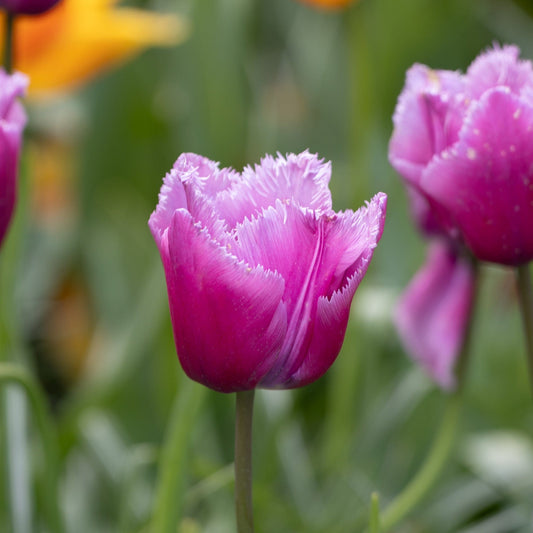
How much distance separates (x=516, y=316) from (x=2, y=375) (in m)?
0.56

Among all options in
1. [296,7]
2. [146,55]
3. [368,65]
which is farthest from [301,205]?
[296,7]

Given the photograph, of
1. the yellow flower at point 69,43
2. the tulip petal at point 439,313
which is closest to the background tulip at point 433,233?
the tulip petal at point 439,313

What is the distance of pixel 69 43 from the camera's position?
680 mm

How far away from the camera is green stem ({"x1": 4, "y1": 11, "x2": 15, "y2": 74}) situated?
0.41m

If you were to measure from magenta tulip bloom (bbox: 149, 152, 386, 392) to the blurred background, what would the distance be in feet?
0.48

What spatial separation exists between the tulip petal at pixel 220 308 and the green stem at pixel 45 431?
101 millimetres

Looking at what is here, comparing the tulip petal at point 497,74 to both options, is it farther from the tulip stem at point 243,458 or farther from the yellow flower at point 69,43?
the yellow flower at point 69,43

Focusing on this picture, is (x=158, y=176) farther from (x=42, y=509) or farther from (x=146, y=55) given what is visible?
(x=42, y=509)

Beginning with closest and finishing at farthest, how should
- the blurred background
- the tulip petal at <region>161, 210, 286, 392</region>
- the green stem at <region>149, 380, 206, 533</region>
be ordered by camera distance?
the tulip petal at <region>161, 210, 286, 392</region> → the green stem at <region>149, 380, 206, 533</region> → the blurred background

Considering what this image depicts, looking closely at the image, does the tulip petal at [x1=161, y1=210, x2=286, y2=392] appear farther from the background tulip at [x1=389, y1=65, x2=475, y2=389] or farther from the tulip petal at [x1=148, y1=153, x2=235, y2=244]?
the background tulip at [x1=389, y1=65, x2=475, y2=389]

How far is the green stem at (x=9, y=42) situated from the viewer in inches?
16.2

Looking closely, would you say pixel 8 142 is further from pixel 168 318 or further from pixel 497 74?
pixel 168 318

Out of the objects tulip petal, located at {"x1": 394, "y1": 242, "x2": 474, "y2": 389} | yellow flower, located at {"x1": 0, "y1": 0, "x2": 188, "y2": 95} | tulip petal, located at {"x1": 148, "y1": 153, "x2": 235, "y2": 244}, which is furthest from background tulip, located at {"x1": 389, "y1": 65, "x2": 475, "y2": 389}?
yellow flower, located at {"x1": 0, "y1": 0, "x2": 188, "y2": 95}

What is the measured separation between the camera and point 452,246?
0.46 meters
